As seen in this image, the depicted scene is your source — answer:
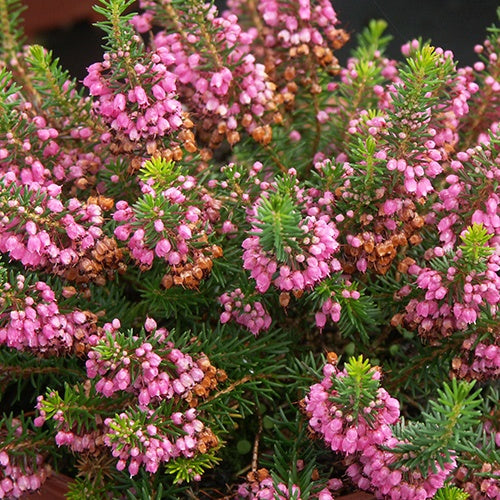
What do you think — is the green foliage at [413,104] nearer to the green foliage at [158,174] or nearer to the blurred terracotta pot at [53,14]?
the green foliage at [158,174]

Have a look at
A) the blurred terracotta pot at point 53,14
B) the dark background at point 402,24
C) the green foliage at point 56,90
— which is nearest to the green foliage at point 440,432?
the green foliage at point 56,90

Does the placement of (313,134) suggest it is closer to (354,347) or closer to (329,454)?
(354,347)

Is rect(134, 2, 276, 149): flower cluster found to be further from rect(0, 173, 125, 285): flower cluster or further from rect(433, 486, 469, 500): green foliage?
rect(433, 486, 469, 500): green foliage

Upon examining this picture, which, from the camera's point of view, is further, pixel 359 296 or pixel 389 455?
pixel 359 296

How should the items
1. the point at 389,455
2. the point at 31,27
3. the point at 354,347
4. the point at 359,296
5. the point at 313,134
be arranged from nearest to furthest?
the point at 389,455
the point at 359,296
the point at 354,347
the point at 313,134
the point at 31,27

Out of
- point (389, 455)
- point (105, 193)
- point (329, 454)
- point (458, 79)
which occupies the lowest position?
point (329, 454)

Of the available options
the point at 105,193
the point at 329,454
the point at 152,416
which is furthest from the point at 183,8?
the point at 329,454

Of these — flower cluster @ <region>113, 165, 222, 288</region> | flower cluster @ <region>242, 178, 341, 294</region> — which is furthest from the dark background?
flower cluster @ <region>242, 178, 341, 294</region>
